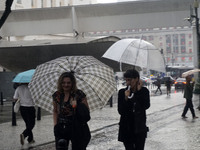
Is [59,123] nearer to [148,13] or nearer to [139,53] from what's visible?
[139,53]

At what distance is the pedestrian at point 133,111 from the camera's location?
524 cm

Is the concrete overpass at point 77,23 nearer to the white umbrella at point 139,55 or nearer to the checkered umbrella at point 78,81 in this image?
the white umbrella at point 139,55

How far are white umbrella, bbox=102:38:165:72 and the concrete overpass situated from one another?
1679 centimetres

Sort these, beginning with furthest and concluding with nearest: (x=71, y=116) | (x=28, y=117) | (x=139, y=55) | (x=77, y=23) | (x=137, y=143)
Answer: (x=77, y=23), (x=28, y=117), (x=139, y=55), (x=137, y=143), (x=71, y=116)

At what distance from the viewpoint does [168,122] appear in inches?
502

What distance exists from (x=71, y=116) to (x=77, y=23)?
22.8m

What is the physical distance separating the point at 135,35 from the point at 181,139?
120 meters

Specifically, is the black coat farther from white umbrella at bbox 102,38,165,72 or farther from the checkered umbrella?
white umbrella at bbox 102,38,165,72

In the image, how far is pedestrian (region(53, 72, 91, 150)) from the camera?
508cm

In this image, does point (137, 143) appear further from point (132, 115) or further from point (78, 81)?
point (78, 81)

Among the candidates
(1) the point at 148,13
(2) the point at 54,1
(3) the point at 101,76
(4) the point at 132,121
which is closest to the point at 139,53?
(3) the point at 101,76

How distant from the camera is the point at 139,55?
768 cm

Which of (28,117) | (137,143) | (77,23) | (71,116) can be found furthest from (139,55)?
(77,23)

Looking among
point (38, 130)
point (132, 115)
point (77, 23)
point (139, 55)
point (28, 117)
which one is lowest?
point (38, 130)
